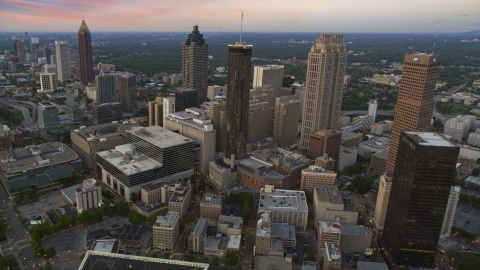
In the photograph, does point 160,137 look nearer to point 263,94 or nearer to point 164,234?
point 164,234

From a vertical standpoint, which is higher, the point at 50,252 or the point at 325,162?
the point at 325,162

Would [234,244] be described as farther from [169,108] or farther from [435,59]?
[169,108]

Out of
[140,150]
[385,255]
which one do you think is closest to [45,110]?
[140,150]

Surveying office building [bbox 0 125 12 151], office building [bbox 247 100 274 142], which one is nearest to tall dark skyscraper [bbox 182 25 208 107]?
office building [bbox 247 100 274 142]

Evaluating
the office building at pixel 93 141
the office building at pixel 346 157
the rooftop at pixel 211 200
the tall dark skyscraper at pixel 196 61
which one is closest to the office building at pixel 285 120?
the office building at pixel 346 157

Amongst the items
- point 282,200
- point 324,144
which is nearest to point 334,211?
point 282,200

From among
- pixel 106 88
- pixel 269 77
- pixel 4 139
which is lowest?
pixel 4 139

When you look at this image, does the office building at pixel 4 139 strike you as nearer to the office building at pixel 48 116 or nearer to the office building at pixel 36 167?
the office building at pixel 36 167
